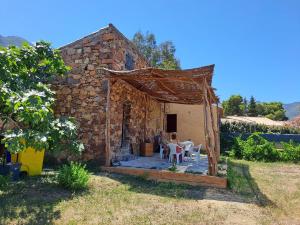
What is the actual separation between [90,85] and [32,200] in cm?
441

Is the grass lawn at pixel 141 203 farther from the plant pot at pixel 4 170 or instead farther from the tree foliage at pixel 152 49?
the tree foliage at pixel 152 49

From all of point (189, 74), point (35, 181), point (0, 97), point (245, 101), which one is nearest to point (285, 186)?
point (189, 74)

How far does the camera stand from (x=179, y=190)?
6906mm

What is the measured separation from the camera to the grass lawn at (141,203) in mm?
4852

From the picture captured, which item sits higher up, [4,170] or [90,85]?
[90,85]

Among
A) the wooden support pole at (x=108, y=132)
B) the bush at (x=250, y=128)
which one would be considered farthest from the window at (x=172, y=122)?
the wooden support pole at (x=108, y=132)

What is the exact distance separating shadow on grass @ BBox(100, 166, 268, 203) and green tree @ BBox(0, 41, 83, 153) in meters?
1.68

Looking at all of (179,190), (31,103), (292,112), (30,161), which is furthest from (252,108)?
(292,112)

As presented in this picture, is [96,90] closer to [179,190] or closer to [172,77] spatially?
[172,77]

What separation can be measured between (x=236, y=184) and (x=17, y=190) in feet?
17.6

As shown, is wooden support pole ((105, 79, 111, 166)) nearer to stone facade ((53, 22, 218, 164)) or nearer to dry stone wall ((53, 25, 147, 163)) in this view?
stone facade ((53, 22, 218, 164))

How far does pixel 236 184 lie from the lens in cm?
788

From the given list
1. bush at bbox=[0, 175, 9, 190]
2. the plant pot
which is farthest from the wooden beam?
bush at bbox=[0, 175, 9, 190]

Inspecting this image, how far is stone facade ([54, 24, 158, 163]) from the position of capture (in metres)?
8.89
